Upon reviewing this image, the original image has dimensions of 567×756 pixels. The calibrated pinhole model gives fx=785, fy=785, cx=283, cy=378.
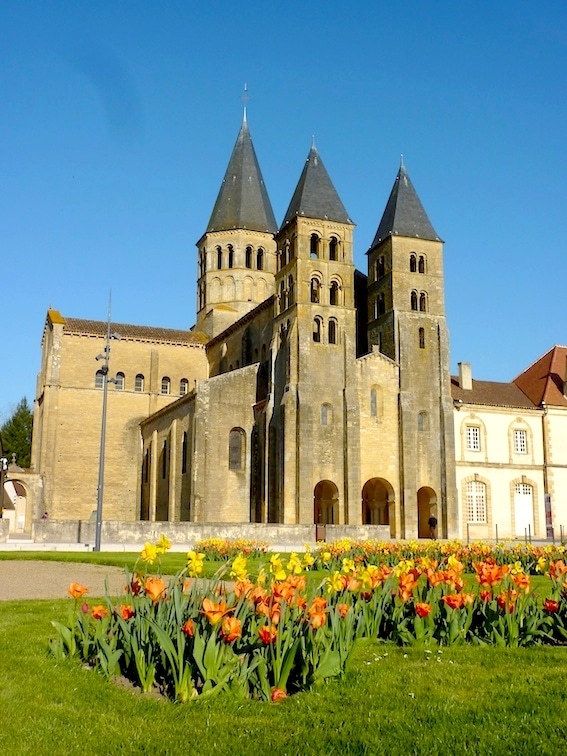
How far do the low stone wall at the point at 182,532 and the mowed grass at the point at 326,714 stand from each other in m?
25.7

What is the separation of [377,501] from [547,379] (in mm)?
14824

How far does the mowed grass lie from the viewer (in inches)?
219

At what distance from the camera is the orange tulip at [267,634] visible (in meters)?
6.85

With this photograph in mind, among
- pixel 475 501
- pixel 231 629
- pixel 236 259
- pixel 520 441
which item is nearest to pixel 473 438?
pixel 520 441

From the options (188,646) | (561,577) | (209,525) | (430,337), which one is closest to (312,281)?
(430,337)

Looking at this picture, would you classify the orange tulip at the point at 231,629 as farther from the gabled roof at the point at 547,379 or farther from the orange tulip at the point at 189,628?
the gabled roof at the point at 547,379

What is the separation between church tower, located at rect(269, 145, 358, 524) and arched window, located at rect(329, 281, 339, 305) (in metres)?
0.06

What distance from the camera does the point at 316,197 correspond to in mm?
49344

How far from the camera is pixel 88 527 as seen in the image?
34.5 metres

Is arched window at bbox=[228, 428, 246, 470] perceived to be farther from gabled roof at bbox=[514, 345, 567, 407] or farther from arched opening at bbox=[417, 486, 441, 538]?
gabled roof at bbox=[514, 345, 567, 407]

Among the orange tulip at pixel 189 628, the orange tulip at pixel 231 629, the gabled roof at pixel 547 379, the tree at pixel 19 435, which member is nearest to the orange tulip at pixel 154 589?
the orange tulip at pixel 189 628

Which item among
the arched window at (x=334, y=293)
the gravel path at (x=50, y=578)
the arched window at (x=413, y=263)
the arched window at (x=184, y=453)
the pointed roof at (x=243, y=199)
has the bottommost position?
the gravel path at (x=50, y=578)

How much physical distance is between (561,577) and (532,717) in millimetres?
4305

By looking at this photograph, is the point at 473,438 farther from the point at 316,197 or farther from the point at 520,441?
the point at 316,197
